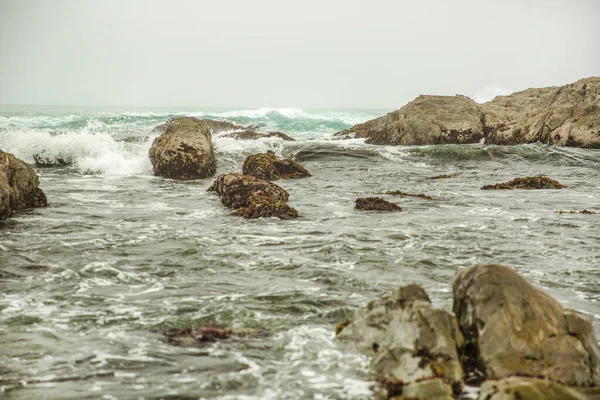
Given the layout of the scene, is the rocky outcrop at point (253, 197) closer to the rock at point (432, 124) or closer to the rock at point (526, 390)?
the rock at point (526, 390)

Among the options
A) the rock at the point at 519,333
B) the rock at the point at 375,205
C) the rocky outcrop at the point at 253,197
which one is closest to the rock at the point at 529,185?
the rock at the point at 375,205

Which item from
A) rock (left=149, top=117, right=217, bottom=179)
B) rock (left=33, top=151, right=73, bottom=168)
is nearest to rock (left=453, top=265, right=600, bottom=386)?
rock (left=149, top=117, right=217, bottom=179)

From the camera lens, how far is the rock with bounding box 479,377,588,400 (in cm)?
401

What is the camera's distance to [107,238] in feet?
34.2

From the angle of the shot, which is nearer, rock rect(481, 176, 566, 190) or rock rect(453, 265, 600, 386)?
rock rect(453, 265, 600, 386)

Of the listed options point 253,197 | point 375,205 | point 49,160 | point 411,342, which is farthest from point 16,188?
point 49,160

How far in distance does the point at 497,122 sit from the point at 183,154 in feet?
68.4

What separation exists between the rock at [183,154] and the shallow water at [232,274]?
206 cm

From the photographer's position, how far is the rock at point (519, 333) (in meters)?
4.66

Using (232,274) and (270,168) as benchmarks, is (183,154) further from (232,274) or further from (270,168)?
(232,274)

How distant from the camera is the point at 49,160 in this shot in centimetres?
2375

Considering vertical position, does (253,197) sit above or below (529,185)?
below

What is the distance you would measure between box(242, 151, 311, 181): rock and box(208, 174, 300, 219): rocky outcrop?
4015mm

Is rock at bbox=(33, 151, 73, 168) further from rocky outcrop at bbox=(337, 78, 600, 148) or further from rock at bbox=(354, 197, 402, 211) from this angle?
rocky outcrop at bbox=(337, 78, 600, 148)
